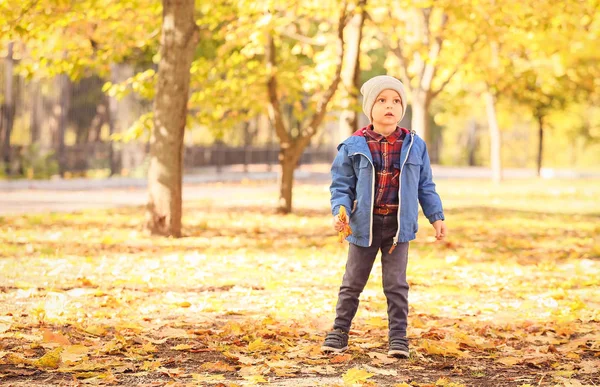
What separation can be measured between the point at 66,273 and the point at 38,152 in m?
18.4

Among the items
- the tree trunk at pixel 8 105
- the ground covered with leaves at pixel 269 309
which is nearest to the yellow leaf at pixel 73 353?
the ground covered with leaves at pixel 269 309

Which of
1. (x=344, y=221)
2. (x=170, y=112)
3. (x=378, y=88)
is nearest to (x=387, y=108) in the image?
(x=378, y=88)

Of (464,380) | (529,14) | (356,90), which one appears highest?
(529,14)

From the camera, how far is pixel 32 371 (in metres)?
5.13

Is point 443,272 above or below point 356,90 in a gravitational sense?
below

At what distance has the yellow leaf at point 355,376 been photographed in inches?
199

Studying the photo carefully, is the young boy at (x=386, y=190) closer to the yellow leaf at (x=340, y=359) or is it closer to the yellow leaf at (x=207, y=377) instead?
the yellow leaf at (x=340, y=359)

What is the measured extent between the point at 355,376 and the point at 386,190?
1188 millimetres

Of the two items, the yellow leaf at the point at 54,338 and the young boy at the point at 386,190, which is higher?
the young boy at the point at 386,190

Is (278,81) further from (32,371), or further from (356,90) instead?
(32,371)

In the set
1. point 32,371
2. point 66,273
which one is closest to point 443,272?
point 66,273

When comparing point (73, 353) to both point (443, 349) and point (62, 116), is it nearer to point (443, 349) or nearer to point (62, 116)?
point (443, 349)

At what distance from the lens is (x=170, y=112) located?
12273mm

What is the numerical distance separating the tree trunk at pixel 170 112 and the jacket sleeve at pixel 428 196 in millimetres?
6829
